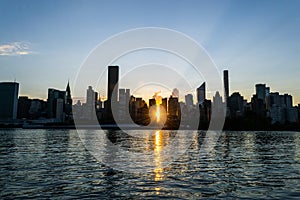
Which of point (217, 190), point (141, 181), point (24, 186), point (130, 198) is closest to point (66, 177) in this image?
point (24, 186)

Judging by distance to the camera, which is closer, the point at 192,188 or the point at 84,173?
the point at 192,188

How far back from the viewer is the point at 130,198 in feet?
77.6

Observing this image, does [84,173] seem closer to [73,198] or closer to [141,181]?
[141,181]

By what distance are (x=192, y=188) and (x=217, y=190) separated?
2.41 meters

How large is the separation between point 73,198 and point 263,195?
16903mm

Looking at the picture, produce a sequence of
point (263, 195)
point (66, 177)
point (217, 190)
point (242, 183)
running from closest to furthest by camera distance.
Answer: point (263, 195)
point (217, 190)
point (242, 183)
point (66, 177)

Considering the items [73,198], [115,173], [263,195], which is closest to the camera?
[73,198]

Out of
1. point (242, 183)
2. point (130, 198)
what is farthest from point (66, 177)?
point (242, 183)

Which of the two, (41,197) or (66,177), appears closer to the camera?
(41,197)

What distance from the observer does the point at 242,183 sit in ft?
99.1

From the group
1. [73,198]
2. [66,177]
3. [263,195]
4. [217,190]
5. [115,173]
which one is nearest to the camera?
[73,198]

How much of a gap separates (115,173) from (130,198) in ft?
40.7

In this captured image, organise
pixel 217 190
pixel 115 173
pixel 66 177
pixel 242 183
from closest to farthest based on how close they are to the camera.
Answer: pixel 217 190 < pixel 242 183 < pixel 66 177 < pixel 115 173

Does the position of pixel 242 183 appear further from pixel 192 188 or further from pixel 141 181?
pixel 141 181
